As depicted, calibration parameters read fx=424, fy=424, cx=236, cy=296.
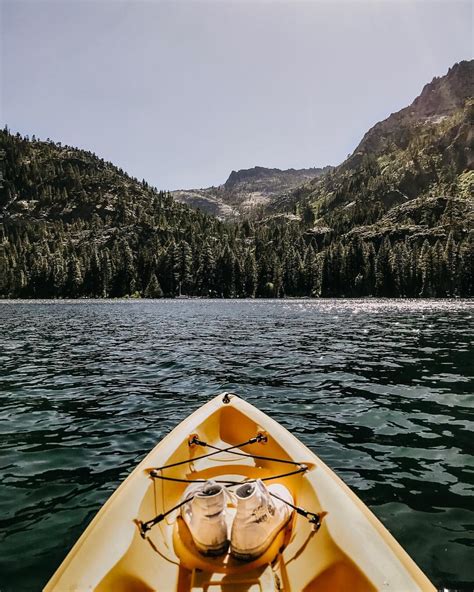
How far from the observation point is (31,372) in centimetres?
1947

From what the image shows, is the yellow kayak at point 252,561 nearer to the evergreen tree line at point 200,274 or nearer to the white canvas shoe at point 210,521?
the white canvas shoe at point 210,521

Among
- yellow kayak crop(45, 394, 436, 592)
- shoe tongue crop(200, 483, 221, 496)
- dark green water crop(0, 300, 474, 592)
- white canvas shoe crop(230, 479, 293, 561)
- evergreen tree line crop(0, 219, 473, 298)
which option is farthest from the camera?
evergreen tree line crop(0, 219, 473, 298)

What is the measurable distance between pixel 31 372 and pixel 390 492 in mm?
16921

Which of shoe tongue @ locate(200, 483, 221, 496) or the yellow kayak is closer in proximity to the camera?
the yellow kayak

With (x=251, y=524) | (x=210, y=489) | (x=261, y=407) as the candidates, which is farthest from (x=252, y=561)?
(x=261, y=407)

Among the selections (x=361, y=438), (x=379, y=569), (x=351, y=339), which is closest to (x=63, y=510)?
(x=379, y=569)

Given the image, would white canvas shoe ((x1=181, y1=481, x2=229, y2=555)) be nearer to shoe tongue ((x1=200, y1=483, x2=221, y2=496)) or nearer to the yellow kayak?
shoe tongue ((x1=200, y1=483, x2=221, y2=496))

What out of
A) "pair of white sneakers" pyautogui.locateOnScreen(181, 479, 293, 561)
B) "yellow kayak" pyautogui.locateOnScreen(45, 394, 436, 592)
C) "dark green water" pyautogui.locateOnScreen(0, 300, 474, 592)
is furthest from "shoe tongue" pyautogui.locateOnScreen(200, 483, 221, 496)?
"dark green water" pyautogui.locateOnScreen(0, 300, 474, 592)

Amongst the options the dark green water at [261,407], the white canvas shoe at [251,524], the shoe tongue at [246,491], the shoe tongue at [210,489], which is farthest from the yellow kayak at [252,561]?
the dark green water at [261,407]

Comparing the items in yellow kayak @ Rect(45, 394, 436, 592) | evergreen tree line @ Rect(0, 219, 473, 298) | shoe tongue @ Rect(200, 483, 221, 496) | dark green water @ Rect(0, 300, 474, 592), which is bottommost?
dark green water @ Rect(0, 300, 474, 592)

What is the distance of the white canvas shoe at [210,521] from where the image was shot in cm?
525

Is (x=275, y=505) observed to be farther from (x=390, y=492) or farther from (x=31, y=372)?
(x=31, y=372)

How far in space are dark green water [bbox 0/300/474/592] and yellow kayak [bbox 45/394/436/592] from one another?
1.41 m

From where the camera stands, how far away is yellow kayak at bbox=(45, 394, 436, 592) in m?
4.63
